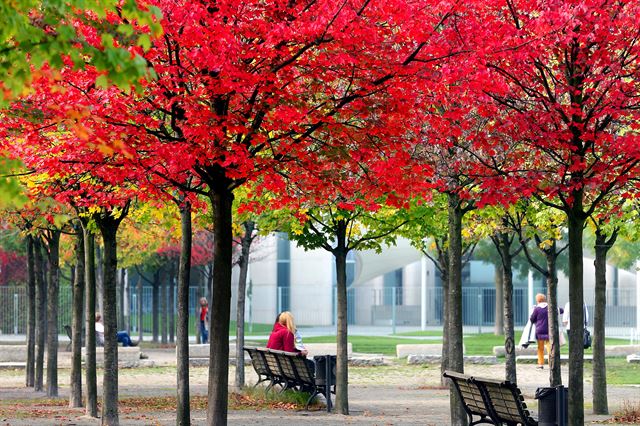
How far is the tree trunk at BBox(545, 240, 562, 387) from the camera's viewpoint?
1948 centimetres

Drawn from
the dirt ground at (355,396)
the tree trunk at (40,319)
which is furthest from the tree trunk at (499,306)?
the tree trunk at (40,319)

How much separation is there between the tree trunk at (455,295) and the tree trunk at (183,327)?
10.2 feet

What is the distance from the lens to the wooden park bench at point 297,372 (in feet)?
61.3

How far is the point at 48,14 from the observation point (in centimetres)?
716

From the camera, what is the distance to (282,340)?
20.8 metres

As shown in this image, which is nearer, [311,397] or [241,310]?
[311,397]

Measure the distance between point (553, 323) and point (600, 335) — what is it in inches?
112

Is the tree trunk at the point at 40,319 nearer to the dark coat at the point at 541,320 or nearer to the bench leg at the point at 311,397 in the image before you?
the bench leg at the point at 311,397

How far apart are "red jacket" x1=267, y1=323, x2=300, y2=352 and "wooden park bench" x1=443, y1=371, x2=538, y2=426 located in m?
6.76

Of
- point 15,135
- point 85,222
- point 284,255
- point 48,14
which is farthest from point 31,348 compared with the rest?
point 284,255

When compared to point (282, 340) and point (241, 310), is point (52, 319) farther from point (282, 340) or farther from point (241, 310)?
point (282, 340)

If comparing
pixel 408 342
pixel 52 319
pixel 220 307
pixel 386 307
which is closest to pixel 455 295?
pixel 220 307

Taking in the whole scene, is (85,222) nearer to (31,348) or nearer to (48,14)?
(31,348)

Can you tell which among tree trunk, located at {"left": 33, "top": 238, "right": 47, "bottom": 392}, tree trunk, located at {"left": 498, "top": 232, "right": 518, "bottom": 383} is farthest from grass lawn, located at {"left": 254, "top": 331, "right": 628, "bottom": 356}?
tree trunk, located at {"left": 33, "top": 238, "right": 47, "bottom": 392}
